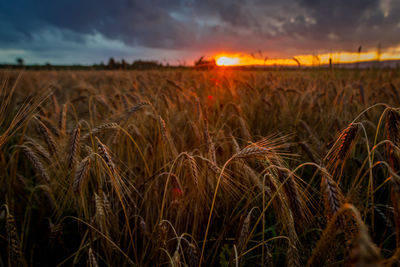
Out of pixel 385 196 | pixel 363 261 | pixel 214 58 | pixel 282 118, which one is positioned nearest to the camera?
pixel 363 261

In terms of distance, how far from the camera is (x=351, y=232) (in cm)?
83

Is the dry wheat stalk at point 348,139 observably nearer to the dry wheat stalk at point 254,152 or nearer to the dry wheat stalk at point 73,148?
the dry wheat stalk at point 254,152

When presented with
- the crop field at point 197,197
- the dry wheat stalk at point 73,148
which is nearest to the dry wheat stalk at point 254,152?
the crop field at point 197,197

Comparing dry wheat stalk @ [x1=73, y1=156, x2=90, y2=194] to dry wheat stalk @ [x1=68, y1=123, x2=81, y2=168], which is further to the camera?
dry wheat stalk @ [x1=68, y1=123, x2=81, y2=168]

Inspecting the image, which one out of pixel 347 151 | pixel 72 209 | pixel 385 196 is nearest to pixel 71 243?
pixel 72 209

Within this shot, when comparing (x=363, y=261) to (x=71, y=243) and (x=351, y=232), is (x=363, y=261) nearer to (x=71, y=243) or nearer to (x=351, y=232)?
(x=351, y=232)

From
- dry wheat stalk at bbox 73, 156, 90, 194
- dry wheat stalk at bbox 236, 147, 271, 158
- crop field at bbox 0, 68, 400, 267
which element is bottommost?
crop field at bbox 0, 68, 400, 267

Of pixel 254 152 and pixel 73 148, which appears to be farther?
pixel 73 148

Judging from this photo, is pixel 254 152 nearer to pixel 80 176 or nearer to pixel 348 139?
pixel 348 139

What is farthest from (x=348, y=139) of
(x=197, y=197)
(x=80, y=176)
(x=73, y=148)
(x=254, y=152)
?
(x=73, y=148)

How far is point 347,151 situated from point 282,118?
1.90 m

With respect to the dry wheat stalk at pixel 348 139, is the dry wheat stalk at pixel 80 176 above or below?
below

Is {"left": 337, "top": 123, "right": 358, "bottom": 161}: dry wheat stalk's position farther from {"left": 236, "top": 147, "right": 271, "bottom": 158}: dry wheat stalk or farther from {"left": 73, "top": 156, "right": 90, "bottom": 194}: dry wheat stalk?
{"left": 73, "top": 156, "right": 90, "bottom": 194}: dry wheat stalk

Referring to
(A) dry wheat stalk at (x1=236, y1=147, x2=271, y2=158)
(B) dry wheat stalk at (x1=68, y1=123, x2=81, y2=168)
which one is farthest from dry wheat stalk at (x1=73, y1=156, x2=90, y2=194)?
(A) dry wheat stalk at (x1=236, y1=147, x2=271, y2=158)
